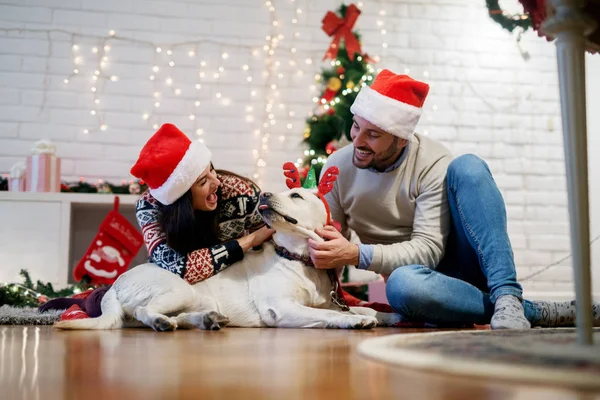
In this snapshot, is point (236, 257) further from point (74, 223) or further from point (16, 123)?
point (16, 123)

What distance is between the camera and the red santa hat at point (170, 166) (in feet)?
6.42

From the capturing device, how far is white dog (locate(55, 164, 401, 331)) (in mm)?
1800

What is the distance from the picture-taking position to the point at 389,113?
2076 millimetres

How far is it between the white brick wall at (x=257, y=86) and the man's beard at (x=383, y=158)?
213 cm

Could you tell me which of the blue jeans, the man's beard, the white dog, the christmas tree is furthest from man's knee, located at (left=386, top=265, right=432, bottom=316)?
the christmas tree

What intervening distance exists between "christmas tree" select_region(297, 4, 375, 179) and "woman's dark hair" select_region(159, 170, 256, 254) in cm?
160

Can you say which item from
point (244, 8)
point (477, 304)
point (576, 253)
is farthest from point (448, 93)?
point (576, 253)

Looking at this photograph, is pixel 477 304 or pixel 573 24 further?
pixel 477 304

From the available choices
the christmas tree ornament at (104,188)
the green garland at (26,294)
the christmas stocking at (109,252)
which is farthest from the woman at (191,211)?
the christmas tree ornament at (104,188)

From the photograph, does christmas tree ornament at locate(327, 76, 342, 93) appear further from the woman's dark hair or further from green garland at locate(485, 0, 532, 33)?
the woman's dark hair

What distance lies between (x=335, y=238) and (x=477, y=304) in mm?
443

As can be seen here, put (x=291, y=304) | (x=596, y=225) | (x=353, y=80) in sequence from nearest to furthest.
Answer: (x=291, y=304) < (x=353, y=80) < (x=596, y=225)

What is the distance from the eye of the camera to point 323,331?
172 centimetres

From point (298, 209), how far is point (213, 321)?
40cm
